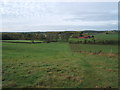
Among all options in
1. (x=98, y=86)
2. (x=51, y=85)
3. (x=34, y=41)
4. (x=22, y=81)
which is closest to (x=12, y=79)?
(x=22, y=81)

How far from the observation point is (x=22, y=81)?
11.4 ft

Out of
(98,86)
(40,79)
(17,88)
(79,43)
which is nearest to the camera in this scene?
(17,88)

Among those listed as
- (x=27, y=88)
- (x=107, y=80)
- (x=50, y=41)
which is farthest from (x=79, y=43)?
(x=27, y=88)

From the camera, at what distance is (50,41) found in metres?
20.8

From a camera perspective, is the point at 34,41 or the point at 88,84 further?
the point at 34,41

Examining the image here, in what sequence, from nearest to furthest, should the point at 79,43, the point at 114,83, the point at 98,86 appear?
the point at 98,86 < the point at 114,83 < the point at 79,43

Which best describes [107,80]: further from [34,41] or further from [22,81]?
[34,41]

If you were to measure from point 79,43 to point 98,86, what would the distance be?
14.4 metres

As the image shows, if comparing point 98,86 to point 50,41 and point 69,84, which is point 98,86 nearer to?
point 69,84

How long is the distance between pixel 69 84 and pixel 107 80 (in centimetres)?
123

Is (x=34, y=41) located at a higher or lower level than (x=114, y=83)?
higher

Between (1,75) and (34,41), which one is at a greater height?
(34,41)

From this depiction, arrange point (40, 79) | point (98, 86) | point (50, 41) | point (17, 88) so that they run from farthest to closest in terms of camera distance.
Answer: point (50, 41), point (40, 79), point (98, 86), point (17, 88)

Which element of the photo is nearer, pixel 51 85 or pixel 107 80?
pixel 51 85
